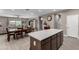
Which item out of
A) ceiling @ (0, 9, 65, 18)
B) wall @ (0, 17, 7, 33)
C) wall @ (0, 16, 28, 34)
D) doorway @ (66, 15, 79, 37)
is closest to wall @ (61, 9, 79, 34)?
doorway @ (66, 15, 79, 37)

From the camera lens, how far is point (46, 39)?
5.62 feet

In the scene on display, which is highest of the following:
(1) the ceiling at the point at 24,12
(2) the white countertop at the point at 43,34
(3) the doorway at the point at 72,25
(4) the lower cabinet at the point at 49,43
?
(1) the ceiling at the point at 24,12

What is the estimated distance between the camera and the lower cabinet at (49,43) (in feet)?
5.46

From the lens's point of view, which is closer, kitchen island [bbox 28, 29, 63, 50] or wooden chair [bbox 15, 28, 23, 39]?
kitchen island [bbox 28, 29, 63, 50]

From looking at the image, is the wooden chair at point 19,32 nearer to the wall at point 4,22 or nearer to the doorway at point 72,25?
the wall at point 4,22

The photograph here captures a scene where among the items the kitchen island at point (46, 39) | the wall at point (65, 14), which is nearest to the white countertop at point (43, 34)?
the kitchen island at point (46, 39)

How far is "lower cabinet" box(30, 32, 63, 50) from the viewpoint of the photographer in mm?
1665

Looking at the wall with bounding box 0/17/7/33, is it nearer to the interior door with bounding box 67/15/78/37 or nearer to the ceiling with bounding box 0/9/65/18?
the ceiling with bounding box 0/9/65/18

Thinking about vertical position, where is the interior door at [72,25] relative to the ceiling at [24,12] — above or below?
below

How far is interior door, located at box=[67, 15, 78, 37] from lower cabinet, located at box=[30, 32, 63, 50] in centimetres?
19
